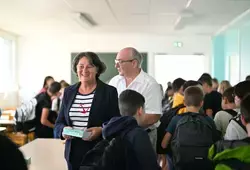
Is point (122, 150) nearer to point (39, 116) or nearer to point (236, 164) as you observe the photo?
point (236, 164)

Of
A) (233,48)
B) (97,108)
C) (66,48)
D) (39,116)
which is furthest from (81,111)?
(66,48)

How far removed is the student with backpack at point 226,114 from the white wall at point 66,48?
708 centimetres

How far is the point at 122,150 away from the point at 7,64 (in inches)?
351

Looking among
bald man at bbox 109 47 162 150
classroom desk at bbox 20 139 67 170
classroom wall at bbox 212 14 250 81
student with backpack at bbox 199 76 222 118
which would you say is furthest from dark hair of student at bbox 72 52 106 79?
classroom wall at bbox 212 14 250 81

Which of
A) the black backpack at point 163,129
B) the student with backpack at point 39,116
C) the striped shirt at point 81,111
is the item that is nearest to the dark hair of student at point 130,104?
the striped shirt at point 81,111

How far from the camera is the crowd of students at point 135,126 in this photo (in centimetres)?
175

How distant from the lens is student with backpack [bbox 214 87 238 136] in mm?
3176

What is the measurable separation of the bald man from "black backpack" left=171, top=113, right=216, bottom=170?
0.22 meters

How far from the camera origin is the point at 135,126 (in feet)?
5.87

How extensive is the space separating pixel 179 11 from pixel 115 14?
1285 millimetres

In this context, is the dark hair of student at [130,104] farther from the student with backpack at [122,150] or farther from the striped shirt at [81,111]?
the striped shirt at [81,111]

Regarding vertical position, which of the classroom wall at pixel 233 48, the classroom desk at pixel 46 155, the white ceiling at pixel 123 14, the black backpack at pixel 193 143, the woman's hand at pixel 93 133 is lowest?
the classroom desk at pixel 46 155

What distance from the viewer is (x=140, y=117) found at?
2.06 meters

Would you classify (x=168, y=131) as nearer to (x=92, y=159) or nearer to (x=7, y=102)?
(x=92, y=159)
